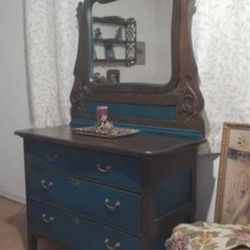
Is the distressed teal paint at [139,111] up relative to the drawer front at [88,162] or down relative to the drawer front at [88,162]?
up

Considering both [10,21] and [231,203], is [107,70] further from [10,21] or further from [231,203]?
[10,21]

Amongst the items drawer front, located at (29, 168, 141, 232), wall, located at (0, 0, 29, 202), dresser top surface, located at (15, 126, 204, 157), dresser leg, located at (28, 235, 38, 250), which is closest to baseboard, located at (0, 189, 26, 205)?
wall, located at (0, 0, 29, 202)

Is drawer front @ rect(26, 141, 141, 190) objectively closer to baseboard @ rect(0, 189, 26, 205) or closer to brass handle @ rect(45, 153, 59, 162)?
brass handle @ rect(45, 153, 59, 162)

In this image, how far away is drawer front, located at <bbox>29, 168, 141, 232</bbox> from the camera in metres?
1.67

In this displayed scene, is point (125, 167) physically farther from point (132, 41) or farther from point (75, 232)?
point (132, 41)

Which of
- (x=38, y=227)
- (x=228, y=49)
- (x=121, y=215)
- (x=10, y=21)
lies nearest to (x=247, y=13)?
(x=228, y=49)

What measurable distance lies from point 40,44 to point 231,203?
→ 1608 millimetres

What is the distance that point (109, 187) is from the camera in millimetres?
1743

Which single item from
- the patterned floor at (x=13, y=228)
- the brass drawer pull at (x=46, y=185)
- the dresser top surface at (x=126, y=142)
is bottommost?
the patterned floor at (x=13, y=228)

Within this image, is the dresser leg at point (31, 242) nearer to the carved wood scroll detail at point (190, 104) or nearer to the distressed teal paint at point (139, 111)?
the distressed teal paint at point (139, 111)

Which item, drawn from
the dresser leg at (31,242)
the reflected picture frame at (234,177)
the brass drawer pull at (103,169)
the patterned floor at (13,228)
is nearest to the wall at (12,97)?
the patterned floor at (13,228)

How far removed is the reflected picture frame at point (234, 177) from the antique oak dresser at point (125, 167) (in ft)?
0.46

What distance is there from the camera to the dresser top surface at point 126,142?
160cm

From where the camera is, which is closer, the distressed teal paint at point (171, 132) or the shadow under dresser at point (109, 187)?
the shadow under dresser at point (109, 187)
